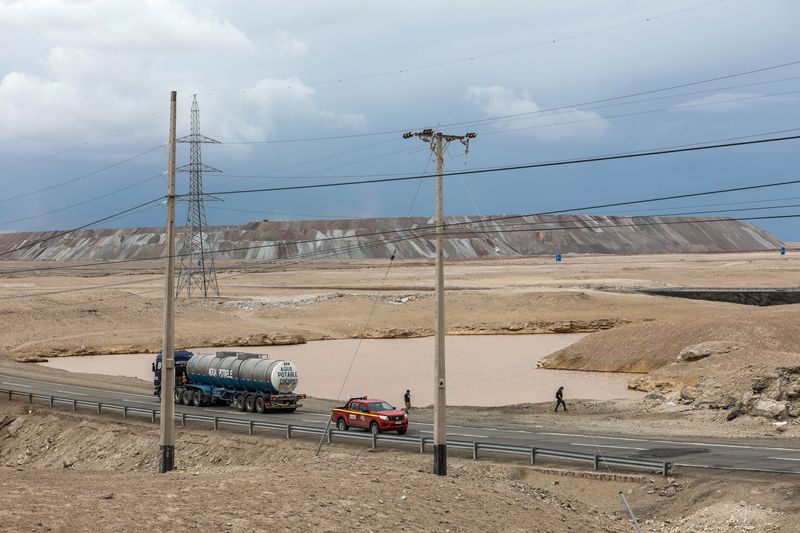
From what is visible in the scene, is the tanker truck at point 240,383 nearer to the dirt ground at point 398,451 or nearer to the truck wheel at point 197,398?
the truck wheel at point 197,398

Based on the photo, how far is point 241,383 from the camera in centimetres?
4831

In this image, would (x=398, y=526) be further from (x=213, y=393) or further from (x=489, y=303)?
(x=489, y=303)

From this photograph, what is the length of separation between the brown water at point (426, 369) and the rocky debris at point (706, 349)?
4.16m

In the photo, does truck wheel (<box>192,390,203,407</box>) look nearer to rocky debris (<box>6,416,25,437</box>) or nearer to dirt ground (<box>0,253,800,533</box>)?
dirt ground (<box>0,253,800,533</box>)

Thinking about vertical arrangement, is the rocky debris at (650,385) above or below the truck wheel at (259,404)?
above

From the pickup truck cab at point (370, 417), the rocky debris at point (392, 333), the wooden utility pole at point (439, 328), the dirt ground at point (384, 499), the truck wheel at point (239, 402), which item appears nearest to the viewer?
the dirt ground at point (384, 499)

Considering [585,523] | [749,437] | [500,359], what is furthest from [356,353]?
[585,523]

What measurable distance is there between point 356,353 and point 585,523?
54526mm

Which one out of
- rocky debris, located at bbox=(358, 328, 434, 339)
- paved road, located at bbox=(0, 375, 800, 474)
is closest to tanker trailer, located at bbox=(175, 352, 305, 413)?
paved road, located at bbox=(0, 375, 800, 474)

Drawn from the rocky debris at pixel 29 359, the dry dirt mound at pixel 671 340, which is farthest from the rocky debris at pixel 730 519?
the rocky debris at pixel 29 359

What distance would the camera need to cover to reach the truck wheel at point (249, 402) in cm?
4723

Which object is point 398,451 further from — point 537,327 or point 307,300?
point 307,300

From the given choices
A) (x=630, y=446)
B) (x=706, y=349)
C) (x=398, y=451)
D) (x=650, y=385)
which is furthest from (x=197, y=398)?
(x=706, y=349)

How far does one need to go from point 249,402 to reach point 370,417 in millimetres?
11877
